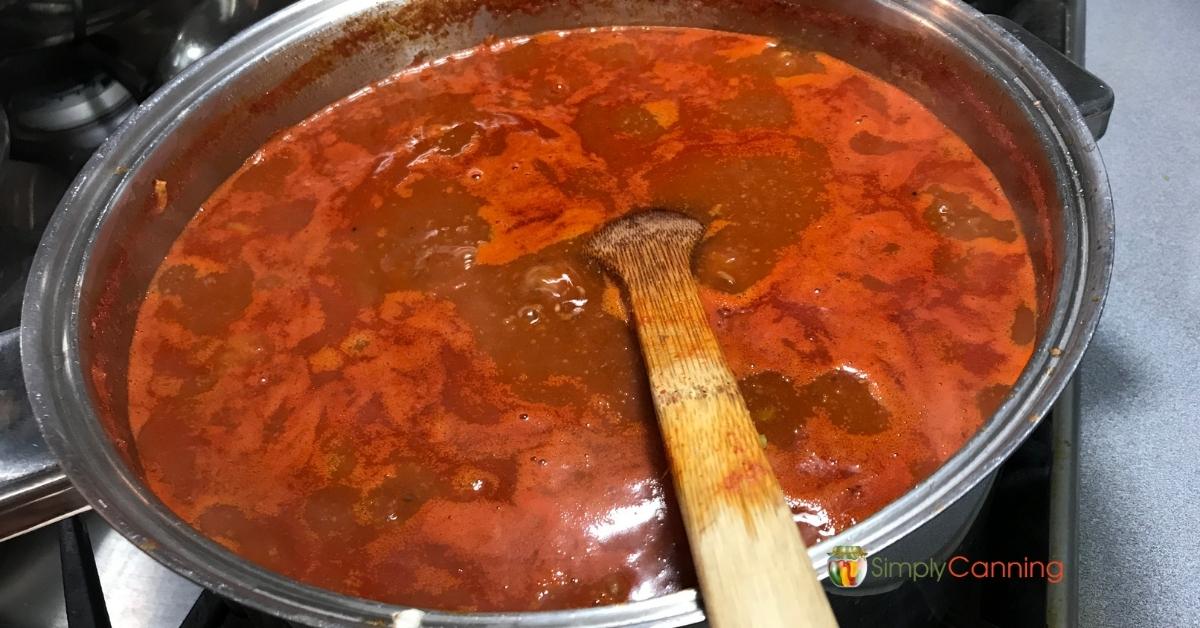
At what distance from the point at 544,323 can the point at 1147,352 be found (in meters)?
1.03

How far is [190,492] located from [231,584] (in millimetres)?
319

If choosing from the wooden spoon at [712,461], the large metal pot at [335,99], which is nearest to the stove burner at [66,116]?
the large metal pot at [335,99]

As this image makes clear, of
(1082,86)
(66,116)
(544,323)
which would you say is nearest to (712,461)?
(544,323)

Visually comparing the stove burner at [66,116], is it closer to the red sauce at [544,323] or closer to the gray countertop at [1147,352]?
the red sauce at [544,323]

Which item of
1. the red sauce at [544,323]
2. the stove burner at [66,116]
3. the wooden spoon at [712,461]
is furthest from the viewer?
the stove burner at [66,116]

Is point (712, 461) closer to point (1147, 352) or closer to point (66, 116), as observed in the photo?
point (1147, 352)

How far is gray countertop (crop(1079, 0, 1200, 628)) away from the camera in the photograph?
3.87ft

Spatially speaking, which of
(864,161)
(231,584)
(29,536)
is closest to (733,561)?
(231,584)

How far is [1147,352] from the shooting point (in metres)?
1.42

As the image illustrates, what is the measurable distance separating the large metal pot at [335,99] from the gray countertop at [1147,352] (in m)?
0.39

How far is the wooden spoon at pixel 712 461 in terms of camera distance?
2.25 feet

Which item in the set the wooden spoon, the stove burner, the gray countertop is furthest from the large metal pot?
the gray countertop

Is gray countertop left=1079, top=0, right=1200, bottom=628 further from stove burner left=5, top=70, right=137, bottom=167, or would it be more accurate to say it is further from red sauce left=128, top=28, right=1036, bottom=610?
stove burner left=5, top=70, right=137, bottom=167

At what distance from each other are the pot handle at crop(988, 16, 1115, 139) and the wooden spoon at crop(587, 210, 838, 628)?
22.1 inches
